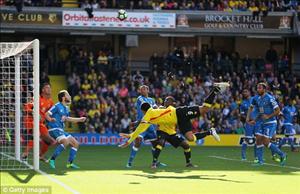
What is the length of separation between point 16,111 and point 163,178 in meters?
5.70

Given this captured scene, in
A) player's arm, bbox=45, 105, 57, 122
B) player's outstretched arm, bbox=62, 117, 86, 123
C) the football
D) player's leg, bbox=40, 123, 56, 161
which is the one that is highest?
the football

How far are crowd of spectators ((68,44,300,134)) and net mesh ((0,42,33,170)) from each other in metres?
9.96

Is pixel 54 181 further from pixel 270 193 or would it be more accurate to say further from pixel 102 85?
pixel 102 85

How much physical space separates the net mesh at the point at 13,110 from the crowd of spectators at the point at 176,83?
996 cm

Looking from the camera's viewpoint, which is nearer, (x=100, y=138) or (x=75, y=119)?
(x=75, y=119)

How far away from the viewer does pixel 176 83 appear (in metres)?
34.2

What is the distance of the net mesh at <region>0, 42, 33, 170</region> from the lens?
1722 centimetres

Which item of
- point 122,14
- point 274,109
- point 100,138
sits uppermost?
point 122,14

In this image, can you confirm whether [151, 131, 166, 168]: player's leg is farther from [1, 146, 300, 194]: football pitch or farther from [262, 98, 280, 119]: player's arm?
[262, 98, 280, 119]: player's arm

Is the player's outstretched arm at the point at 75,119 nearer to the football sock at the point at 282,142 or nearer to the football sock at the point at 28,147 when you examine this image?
the football sock at the point at 28,147

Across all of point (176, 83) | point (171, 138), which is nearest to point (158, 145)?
point (171, 138)

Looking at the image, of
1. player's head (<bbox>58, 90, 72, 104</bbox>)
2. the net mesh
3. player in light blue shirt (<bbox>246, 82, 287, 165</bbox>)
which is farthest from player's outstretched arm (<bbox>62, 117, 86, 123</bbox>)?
player in light blue shirt (<bbox>246, 82, 287, 165</bbox>)

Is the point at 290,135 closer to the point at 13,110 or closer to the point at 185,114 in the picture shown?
the point at 185,114

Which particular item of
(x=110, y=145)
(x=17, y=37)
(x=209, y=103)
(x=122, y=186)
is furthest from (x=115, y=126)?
(x=122, y=186)
